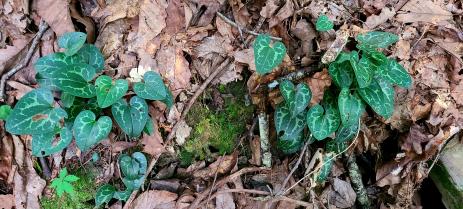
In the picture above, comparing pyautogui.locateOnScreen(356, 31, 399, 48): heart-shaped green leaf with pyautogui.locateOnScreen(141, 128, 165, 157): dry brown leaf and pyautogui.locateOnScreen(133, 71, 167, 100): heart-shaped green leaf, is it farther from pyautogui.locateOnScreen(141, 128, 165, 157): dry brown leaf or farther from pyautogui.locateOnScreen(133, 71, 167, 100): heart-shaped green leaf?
pyautogui.locateOnScreen(141, 128, 165, 157): dry brown leaf

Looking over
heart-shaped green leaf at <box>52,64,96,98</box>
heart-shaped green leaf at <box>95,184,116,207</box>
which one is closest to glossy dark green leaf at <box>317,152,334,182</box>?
heart-shaped green leaf at <box>95,184,116,207</box>

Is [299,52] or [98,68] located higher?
[98,68]

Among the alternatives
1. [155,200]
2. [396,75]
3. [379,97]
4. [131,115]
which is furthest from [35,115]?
[396,75]

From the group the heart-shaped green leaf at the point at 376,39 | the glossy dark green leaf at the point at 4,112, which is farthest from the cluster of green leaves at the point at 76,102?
the heart-shaped green leaf at the point at 376,39

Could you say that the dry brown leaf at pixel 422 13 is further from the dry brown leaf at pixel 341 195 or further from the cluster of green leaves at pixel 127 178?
the cluster of green leaves at pixel 127 178

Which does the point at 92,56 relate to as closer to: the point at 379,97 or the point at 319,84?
the point at 319,84

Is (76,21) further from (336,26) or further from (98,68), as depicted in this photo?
(336,26)

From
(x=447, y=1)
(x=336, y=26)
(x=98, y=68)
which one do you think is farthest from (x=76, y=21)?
(x=447, y=1)
